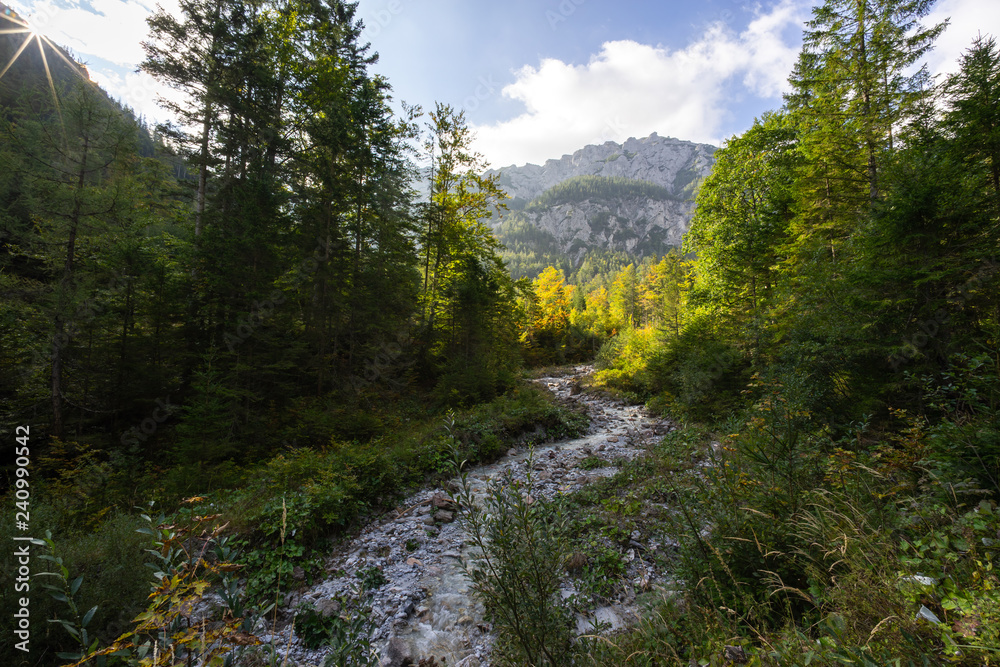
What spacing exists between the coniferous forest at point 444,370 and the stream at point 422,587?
28 cm

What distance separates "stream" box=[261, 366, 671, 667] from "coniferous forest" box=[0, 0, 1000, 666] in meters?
0.28

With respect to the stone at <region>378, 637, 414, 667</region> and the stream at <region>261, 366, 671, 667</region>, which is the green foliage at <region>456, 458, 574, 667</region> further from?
the stone at <region>378, 637, 414, 667</region>

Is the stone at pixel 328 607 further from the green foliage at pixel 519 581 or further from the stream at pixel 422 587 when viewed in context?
the green foliage at pixel 519 581

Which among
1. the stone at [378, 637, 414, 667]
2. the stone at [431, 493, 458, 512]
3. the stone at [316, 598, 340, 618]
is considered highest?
the stone at [316, 598, 340, 618]

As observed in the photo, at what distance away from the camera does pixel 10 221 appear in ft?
31.9

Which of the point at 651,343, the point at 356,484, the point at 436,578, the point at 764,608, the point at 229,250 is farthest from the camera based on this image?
the point at 651,343

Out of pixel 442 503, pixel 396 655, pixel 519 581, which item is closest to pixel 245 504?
pixel 442 503

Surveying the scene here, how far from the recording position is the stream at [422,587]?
11.7 feet

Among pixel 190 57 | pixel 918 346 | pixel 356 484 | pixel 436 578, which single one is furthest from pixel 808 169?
pixel 190 57

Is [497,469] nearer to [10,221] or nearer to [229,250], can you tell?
[229,250]

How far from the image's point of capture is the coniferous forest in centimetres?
238

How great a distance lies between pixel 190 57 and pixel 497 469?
54.2 ft

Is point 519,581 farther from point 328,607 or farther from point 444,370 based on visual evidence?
point 444,370

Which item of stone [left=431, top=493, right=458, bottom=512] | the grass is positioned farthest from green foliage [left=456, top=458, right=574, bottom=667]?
stone [left=431, top=493, right=458, bottom=512]
